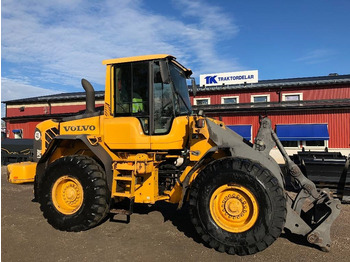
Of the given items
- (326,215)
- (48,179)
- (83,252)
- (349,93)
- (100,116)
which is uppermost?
(349,93)

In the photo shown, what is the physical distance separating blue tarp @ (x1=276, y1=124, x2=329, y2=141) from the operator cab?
46.6ft

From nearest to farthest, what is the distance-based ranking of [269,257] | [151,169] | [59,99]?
[269,257], [151,169], [59,99]

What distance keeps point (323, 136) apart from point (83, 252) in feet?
54.8

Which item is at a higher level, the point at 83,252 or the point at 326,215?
the point at 326,215

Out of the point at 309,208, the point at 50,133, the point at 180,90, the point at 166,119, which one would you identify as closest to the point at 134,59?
the point at 180,90

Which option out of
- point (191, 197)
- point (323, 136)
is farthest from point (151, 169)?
point (323, 136)

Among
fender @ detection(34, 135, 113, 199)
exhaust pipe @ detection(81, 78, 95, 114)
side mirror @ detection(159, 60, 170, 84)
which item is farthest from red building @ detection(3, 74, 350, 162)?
side mirror @ detection(159, 60, 170, 84)

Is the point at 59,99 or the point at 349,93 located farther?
the point at 59,99

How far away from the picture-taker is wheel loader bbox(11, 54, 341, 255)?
153 inches

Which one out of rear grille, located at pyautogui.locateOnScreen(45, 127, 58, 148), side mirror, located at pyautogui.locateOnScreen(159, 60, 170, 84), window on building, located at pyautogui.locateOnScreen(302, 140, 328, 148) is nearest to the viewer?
side mirror, located at pyautogui.locateOnScreen(159, 60, 170, 84)

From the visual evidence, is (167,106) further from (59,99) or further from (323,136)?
(59,99)

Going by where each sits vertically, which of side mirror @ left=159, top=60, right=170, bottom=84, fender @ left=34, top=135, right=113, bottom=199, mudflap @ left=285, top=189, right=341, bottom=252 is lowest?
mudflap @ left=285, top=189, right=341, bottom=252

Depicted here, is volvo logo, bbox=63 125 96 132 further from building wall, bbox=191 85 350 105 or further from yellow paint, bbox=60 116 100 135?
building wall, bbox=191 85 350 105

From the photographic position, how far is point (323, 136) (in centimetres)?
1678
